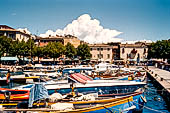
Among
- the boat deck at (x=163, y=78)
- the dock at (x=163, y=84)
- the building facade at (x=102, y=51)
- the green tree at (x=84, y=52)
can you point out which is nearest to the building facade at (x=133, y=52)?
the building facade at (x=102, y=51)

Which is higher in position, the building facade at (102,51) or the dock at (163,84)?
the building facade at (102,51)

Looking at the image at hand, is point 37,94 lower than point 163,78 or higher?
higher

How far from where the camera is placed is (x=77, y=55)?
8338 cm

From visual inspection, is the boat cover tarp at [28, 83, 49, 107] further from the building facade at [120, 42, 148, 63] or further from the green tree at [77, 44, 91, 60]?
the building facade at [120, 42, 148, 63]

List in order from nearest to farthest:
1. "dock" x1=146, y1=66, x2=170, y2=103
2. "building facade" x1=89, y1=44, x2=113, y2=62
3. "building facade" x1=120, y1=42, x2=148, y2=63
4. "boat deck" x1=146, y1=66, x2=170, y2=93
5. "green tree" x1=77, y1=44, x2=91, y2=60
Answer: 1. "dock" x1=146, y1=66, x2=170, y2=103
2. "boat deck" x1=146, y1=66, x2=170, y2=93
3. "green tree" x1=77, y1=44, x2=91, y2=60
4. "building facade" x1=120, y1=42, x2=148, y2=63
5. "building facade" x1=89, y1=44, x2=113, y2=62

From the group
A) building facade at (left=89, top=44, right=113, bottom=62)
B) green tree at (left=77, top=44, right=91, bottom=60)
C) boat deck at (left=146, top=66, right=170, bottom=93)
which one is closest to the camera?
boat deck at (left=146, top=66, right=170, bottom=93)

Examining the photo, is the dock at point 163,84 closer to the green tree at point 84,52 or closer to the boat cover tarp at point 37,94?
the boat cover tarp at point 37,94

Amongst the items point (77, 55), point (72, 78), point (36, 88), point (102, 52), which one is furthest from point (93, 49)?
point (36, 88)

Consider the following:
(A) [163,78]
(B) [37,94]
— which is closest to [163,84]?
(A) [163,78]

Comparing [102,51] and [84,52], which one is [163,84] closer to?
[84,52]

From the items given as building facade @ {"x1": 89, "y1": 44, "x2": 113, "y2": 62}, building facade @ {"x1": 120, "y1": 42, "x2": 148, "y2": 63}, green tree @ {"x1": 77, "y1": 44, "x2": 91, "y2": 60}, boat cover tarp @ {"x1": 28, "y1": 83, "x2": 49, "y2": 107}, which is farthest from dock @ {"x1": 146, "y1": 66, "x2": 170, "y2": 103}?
building facade @ {"x1": 89, "y1": 44, "x2": 113, "y2": 62}

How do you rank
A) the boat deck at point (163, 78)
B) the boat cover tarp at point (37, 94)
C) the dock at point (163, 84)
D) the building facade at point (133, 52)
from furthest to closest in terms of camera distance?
the building facade at point (133, 52) < the boat deck at point (163, 78) < the dock at point (163, 84) < the boat cover tarp at point (37, 94)

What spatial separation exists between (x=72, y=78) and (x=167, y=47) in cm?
6972

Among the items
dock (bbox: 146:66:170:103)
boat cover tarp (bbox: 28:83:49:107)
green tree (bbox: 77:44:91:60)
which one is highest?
green tree (bbox: 77:44:91:60)
